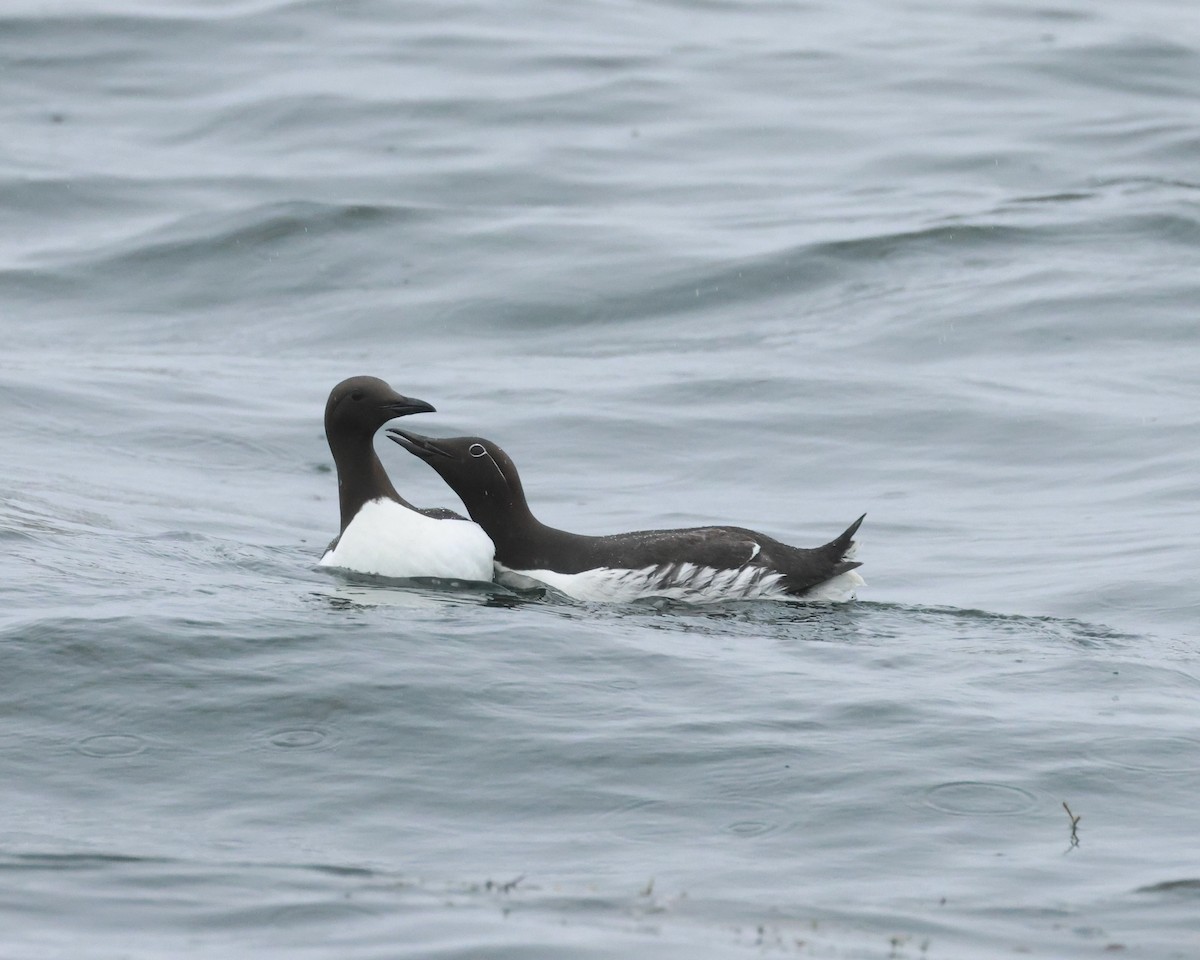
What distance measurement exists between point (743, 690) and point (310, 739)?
2040mm

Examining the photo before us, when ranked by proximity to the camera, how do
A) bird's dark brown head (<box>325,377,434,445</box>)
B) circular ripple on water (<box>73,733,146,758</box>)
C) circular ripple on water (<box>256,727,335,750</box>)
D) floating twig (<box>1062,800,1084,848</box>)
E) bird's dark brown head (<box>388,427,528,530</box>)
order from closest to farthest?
floating twig (<box>1062,800,1084,848</box>)
circular ripple on water (<box>73,733,146,758</box>)
circular ripple on water (<box>256,727,335,750</box>)
bird's dark brown head (<box>388,427,528,530</box>)
bird's dark brown head (<box>325,377,434,445</box>)

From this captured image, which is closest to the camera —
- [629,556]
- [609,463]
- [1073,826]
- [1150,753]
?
[1073,826]

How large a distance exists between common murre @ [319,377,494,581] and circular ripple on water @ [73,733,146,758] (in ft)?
9.65

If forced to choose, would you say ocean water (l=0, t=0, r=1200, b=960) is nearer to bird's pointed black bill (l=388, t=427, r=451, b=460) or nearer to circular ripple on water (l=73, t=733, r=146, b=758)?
circular ripple on water (l=73, t=733, r=146, b=758)

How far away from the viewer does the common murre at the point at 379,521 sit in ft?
37.3

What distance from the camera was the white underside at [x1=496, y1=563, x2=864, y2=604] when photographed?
11.2 meters

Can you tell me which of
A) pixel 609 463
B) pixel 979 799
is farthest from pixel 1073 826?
pixel 609 463

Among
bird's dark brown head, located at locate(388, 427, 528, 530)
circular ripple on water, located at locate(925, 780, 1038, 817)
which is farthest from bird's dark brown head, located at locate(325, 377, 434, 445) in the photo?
circular ripple on water, located at locate(925, 780, 1038, 817)

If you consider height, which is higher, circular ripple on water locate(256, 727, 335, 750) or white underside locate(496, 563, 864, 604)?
white underside locate(496, 563, 864, 604)

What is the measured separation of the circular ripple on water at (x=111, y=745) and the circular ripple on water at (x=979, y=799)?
10.7 feet

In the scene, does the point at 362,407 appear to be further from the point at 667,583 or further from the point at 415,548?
the point at 667,583

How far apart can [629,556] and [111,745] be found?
11.7ft

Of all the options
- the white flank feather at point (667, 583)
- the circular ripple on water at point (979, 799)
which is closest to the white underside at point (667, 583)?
the white flank feather at point (667, 583)

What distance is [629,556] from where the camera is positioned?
36.8 feet
